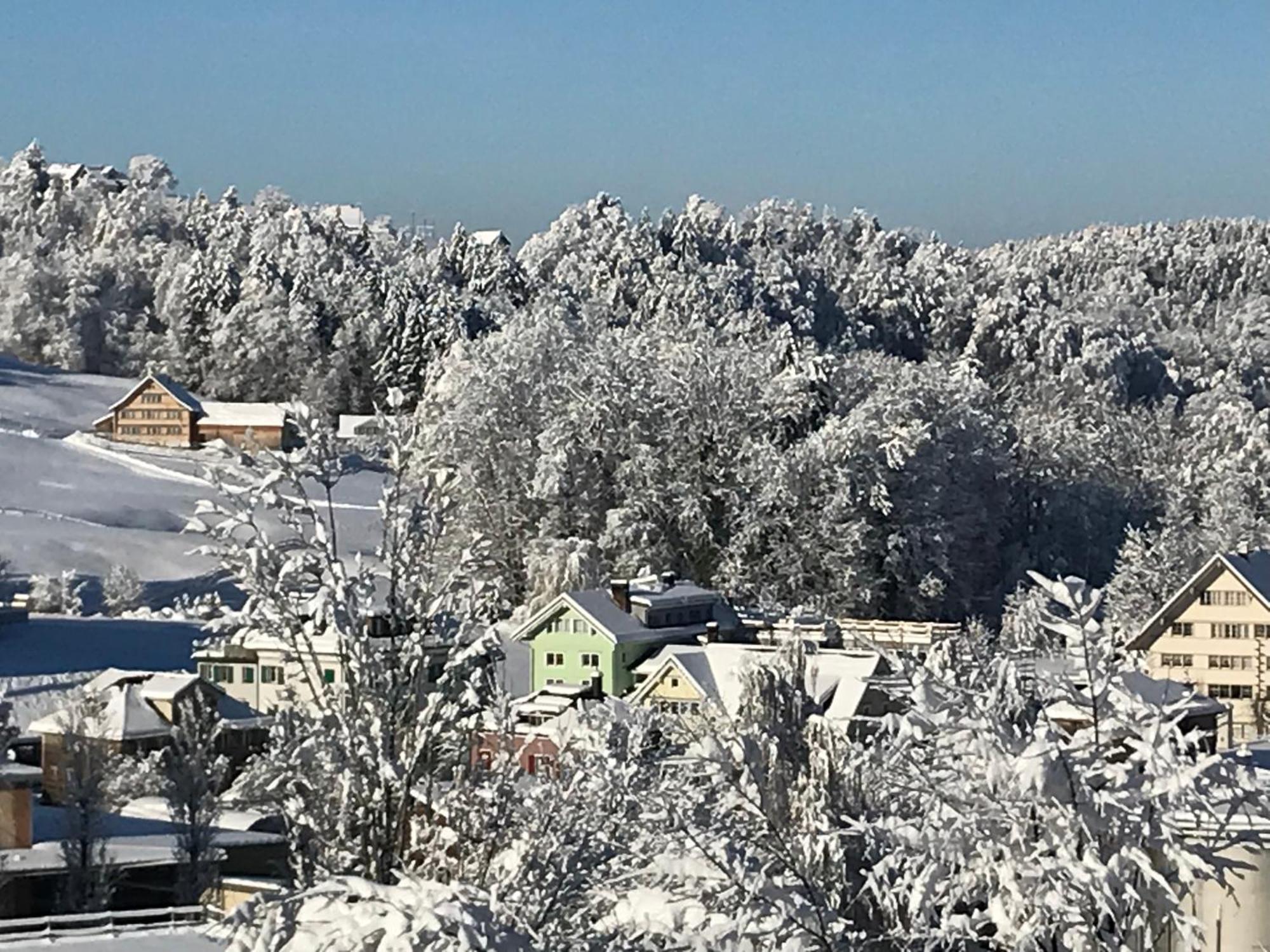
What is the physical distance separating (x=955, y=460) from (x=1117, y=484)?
7.63 m

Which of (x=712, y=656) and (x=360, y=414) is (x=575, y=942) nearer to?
(x=712, y=656)

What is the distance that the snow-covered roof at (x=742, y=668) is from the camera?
86.7 ft

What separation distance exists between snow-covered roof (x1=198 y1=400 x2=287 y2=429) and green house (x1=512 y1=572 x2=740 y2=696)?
2436 centimetres

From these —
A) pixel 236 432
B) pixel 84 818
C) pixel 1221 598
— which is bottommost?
pixel 84 818

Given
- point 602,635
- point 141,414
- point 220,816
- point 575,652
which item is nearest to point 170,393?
point 141,414

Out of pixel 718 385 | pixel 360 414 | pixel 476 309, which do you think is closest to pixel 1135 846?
pixel 718 385

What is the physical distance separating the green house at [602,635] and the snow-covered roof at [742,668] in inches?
24.8

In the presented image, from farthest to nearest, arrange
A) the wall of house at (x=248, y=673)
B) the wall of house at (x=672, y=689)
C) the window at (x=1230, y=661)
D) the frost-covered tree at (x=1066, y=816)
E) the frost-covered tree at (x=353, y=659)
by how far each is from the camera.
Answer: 1. the window at (x=1230, y=661)
2. the wall of house at (x=672, y=689)
3. the wall of house at (x=248, y=673)
4. the frost-covered tree at (x=353, y=659)
5. the frost-covered tree at (x=1066, y=816)

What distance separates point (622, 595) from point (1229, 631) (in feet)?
31.0

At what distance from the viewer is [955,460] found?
47.6 metres

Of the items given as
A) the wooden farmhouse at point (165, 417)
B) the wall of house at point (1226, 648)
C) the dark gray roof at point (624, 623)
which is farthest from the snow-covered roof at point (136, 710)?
the wooden farmhouse at point (165, 417)

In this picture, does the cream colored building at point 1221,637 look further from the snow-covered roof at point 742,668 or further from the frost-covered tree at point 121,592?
the frost-covered tree at point 121,592

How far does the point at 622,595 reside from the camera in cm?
3588

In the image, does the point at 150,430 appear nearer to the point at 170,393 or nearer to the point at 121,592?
the point at 170,393
